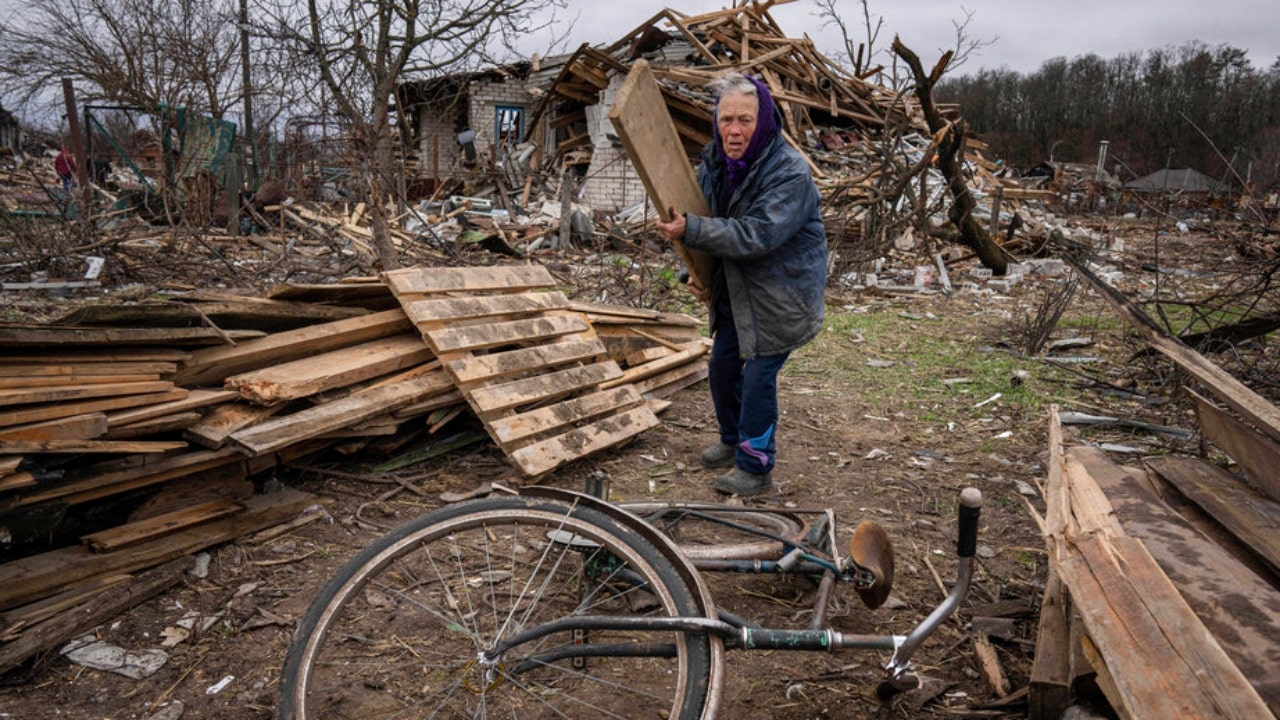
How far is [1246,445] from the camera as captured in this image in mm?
2867

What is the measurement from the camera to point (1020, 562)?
3.45 m

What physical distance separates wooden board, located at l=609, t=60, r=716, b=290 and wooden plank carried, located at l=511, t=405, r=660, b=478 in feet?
3.77

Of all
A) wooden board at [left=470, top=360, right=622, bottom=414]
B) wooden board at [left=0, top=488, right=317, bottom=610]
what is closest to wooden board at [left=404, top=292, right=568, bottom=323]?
wooden board at [left=470, top=360, right=622, bottom=414]

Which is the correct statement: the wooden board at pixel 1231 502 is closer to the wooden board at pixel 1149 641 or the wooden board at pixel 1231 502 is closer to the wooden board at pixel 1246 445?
the wooden board at pixel 1246 445

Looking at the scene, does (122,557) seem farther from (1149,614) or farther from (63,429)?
(1149,614)

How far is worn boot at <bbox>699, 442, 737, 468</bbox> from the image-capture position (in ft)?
14.8

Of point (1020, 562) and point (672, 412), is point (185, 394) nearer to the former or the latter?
point (672, 412)

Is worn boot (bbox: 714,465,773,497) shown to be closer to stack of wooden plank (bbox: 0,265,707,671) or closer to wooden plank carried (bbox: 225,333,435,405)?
stack of wooden plank (bbox: 0,265,707,671)

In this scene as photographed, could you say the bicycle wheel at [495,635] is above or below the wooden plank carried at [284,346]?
below

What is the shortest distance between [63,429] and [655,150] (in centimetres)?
262

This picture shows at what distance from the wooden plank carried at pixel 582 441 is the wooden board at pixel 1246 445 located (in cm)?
280

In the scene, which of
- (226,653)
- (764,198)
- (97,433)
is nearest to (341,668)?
(226,653)

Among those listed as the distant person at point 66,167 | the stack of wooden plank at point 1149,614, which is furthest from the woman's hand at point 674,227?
the distant person at point 66,167

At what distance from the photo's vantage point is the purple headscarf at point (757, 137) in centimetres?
351
